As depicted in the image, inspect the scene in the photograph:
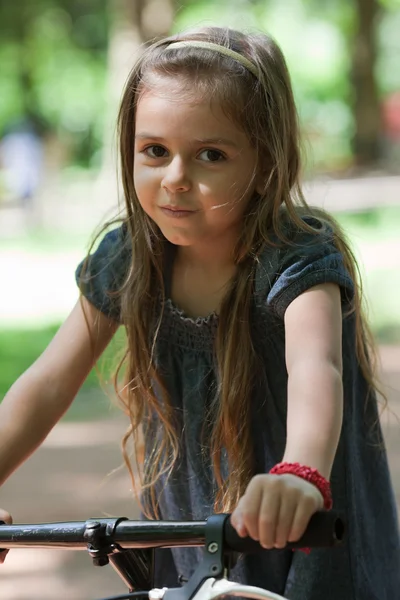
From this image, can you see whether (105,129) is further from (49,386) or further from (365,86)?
(49,386)

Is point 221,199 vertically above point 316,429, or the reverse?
point 221,199

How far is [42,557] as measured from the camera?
4660 millimetres

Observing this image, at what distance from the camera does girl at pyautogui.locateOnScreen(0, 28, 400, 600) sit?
7.34 feet

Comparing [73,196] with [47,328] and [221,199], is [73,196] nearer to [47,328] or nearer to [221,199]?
[47,328]

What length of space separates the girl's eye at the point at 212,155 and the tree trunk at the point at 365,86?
22.0 metres

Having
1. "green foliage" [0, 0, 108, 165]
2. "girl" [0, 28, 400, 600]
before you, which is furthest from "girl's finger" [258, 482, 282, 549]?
"green foliage" [0, 0, 108, 165]

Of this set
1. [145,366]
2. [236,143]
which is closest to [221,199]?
[236,143]

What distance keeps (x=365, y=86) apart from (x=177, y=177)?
23039mm

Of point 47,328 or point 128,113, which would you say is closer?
point 128,113

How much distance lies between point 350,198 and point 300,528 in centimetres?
1762

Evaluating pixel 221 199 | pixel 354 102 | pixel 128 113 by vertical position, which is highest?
pixel 354 102

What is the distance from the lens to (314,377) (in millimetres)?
2014

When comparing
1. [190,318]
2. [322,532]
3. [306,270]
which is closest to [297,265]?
[306,270]

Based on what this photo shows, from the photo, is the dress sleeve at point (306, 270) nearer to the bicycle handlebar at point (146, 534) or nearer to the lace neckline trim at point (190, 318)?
the lace neckline trim at point (190, 318)
